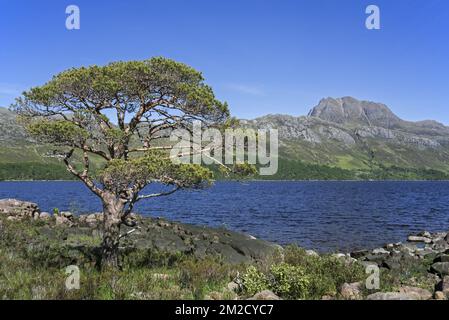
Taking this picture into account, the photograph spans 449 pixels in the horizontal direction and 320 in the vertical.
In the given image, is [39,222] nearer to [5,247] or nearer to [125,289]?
[5,247]

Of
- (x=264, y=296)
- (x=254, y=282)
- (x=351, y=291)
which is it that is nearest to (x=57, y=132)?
(x=254, y=282)

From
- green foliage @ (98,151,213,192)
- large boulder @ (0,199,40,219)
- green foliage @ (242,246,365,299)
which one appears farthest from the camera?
large boulder @ (0,199,40,219)

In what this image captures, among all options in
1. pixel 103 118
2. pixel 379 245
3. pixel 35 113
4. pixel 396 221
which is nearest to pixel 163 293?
pixel 103 118

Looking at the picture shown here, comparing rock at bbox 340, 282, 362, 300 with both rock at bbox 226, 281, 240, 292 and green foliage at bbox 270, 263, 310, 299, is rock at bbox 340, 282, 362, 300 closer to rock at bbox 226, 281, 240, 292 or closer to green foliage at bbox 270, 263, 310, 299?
green foliage at bbox 270, 263, 310, 299

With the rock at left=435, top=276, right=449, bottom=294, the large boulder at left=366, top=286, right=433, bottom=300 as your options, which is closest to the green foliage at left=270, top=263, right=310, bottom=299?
the large boulder at left=366, top=286, right=433, bottom=300

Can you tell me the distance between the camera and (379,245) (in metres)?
47.0

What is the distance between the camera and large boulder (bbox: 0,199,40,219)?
3838cm

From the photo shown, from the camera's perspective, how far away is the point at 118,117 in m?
19.3

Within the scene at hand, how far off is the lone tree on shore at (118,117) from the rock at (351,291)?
23.7 ft

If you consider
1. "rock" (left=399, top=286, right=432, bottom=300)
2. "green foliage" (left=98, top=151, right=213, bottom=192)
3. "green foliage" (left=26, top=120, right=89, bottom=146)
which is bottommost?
"rock" (left=399, top=286, right=432, bottom=300)

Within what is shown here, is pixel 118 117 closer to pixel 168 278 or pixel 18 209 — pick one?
pixel 168 278

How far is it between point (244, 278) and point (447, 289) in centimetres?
702

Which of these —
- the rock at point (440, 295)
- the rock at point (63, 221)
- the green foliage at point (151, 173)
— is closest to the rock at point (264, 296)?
the rock at point (440, 295)

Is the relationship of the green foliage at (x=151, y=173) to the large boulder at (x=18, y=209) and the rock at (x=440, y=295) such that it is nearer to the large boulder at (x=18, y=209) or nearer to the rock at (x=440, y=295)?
the rock at (x=440, y=295)
